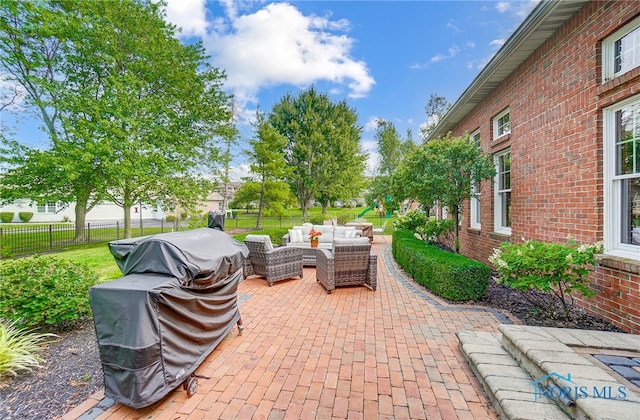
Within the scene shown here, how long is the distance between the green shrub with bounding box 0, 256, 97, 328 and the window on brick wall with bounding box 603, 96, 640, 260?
673cm

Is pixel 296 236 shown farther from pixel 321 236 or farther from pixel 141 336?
pixel 141 336

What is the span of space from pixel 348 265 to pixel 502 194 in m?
4.20

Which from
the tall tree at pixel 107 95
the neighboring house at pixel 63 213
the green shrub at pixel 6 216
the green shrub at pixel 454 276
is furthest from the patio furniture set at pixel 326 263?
the green shrub at pixel 6 216

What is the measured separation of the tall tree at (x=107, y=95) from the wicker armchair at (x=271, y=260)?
768cm

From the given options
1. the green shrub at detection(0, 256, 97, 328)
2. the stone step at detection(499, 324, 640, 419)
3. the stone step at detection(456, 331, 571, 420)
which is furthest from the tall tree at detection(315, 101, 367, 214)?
the stone step at detection(499, 324, 640, 419)

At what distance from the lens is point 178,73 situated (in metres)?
12.7

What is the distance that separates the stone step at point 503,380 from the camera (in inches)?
75.3

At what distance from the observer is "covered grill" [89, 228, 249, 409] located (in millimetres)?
1967

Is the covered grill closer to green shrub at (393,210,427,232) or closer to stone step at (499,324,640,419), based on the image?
stone step at (499,324,640,419)

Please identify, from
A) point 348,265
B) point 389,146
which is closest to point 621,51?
point 348,265

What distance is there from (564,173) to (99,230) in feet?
61.6

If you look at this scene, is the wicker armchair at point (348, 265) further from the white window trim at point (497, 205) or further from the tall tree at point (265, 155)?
the tall tree at point (265, 155)

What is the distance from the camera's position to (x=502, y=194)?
255 inches

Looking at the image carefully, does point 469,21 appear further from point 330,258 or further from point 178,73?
point 178,73
